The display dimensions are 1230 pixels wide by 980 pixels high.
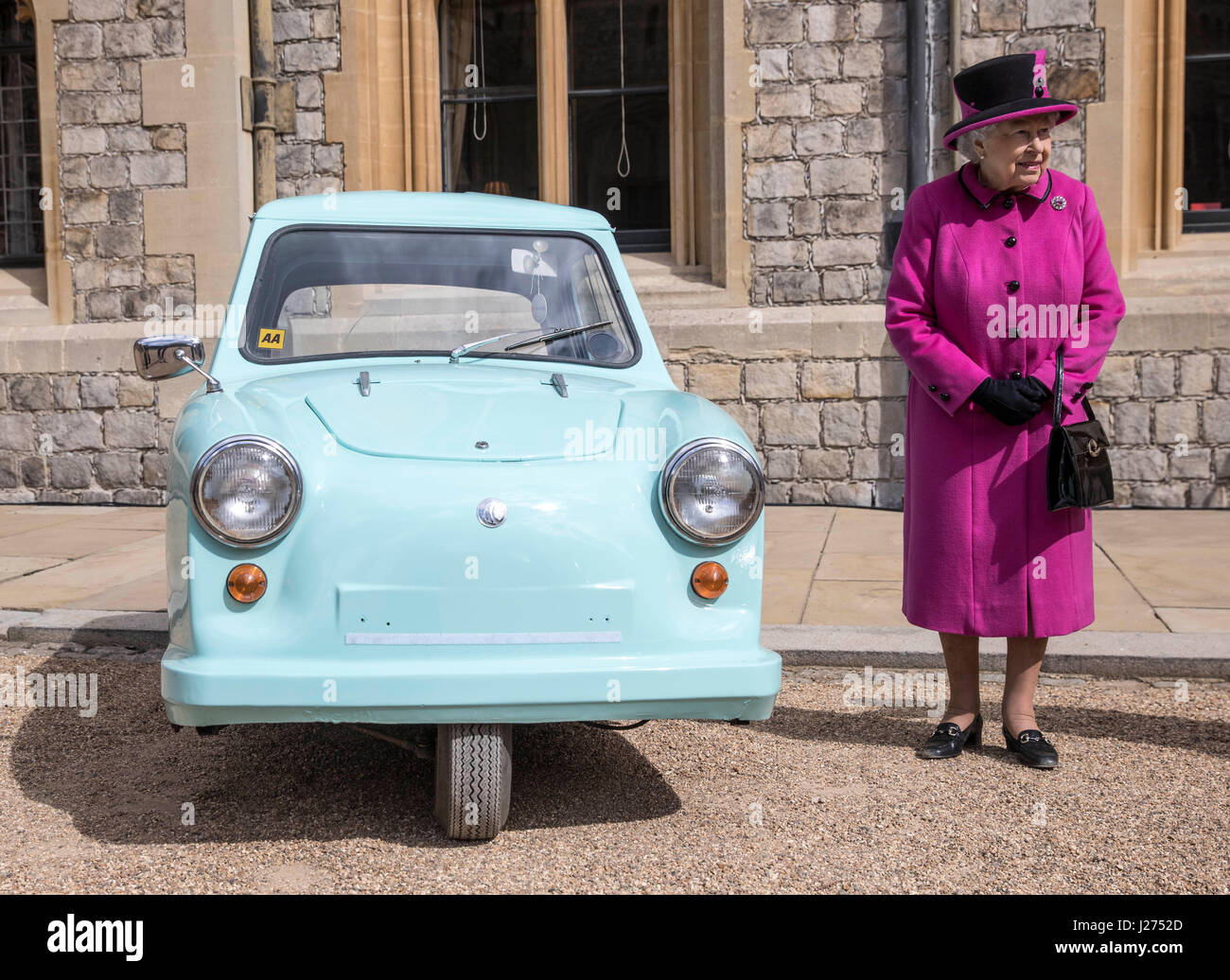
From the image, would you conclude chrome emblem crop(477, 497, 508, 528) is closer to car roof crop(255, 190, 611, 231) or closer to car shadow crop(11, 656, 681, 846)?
car shadow crop(11, 656, 681, 846)

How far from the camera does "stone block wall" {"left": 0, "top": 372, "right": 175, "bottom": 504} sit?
9633 mm

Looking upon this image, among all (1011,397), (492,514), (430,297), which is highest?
(430,297)

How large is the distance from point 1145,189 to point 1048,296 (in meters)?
5.87

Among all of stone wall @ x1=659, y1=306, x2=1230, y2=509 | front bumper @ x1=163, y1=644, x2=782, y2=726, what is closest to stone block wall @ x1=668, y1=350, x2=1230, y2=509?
stone wall @ x1=659, y1=306, x2=1230, y2=509

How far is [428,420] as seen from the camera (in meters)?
3.06

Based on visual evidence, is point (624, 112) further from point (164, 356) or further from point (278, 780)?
point (278, 780)

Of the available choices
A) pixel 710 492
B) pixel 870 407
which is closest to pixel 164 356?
pixel 710 492

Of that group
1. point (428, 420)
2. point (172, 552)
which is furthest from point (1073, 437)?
point (172, 552)

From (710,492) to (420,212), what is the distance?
5.27 feet

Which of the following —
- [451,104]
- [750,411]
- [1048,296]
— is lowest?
[750,411]

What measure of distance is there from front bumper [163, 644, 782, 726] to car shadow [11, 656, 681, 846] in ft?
1.57

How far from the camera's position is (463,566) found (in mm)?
2785

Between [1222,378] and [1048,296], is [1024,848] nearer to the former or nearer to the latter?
[1048,296]

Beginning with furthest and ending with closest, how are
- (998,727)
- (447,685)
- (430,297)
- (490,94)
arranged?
1. (490,94)
2. (998,727)
3. (430,297)
4. (447,685)
